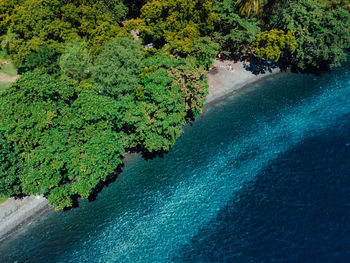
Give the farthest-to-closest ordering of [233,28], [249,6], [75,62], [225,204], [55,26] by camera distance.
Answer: [233,28] < [249,6] < [55,26] < [75,62] < [225,204]

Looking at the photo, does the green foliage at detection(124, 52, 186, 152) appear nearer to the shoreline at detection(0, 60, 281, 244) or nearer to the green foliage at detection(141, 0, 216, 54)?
the green foliage at detection(141, 0, 216, 54)

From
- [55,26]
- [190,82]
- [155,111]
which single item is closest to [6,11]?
[55,26]

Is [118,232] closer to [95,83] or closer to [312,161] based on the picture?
[95,83]

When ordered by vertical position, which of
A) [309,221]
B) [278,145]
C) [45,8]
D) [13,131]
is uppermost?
[45,8]

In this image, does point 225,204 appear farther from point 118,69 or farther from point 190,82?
point 118,69

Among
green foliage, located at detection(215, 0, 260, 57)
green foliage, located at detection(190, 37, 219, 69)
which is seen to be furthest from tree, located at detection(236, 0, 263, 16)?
green foliage, located at detection(190, 37, 219, 69)

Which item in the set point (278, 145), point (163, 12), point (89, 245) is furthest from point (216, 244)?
point (163, 12)
